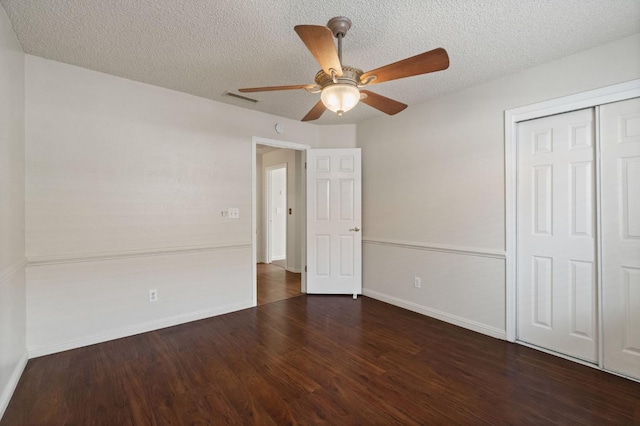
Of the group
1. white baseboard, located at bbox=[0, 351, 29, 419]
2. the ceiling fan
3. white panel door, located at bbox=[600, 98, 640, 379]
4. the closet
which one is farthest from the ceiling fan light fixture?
white baseboard, located at bbox=[0, 351, 29, 419]

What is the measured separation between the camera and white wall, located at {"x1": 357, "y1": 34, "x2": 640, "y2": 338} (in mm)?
2493

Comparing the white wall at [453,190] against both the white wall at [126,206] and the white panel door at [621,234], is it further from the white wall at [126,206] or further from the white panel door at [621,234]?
the white wall at [126,206]

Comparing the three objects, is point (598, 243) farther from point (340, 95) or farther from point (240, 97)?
point (240, 97)

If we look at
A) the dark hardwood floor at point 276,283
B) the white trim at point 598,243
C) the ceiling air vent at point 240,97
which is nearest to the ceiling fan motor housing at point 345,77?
the ceiling air vent at point 240,97

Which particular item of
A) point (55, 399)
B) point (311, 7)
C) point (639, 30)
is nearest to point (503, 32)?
point (639, 30)

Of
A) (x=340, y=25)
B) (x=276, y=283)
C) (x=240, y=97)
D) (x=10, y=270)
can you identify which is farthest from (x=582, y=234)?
(x=10, y=270)

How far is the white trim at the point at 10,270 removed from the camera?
1789 mm

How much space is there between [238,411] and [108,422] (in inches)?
28.9

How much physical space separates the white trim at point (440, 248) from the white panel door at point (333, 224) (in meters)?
0.33

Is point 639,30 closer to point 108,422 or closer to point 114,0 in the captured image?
point 114,0

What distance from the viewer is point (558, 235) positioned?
2500 millimetres

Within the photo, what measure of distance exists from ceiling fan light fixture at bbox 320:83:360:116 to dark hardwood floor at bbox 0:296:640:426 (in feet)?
6.17

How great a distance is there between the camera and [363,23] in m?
1.96

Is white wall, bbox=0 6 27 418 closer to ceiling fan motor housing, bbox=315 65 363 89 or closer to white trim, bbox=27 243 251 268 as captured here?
white trim, bbox=27 243 251 268
